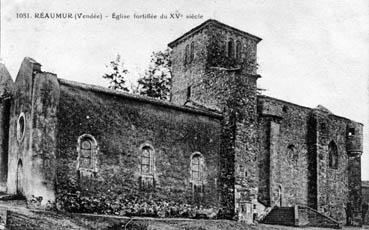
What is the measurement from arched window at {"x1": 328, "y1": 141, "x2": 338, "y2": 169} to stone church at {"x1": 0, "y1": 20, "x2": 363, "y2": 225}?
65mm

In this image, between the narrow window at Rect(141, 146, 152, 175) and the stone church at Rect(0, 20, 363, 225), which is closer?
the stone church at Rect(0, 20, 363, 225)

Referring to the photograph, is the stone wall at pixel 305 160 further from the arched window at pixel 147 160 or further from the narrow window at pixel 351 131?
the arched window at pixel 147 160

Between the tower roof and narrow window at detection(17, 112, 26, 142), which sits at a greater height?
the tower roof

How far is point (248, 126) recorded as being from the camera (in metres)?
24.9

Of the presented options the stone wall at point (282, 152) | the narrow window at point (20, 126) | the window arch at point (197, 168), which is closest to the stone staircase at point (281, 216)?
the stone wall at point (282, 152)

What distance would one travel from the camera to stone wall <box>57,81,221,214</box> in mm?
18969

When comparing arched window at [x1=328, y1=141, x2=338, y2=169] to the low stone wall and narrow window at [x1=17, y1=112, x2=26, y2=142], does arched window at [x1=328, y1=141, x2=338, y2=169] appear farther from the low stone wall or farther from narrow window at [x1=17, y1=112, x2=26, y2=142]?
narrow window at [x1=17, y1=112, x2=26, y2=142]

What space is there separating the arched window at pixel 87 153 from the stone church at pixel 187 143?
0.04 meters

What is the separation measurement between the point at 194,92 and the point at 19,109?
10465mm

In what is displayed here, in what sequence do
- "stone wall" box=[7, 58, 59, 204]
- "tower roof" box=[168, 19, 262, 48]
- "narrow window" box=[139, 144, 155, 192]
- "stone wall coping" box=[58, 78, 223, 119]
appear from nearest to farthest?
"stone wall" box=[7, 58, 59, 204]
"stone wall coping" box=[58, 78, 223, 119]
"narrow window" box=[139, 144, 155, 192]
"tower roof" box=[168, 19, 262, 48]

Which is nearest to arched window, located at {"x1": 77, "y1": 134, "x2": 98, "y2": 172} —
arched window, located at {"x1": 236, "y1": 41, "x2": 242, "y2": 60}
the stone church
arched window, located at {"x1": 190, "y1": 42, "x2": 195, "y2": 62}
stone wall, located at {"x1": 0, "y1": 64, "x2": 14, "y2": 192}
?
the stone church

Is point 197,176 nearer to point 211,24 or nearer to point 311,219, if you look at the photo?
point 311,219

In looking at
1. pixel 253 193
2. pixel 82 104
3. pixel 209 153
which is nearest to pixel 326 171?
pixel 253 193

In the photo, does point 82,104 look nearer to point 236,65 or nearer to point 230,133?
point 230,133
